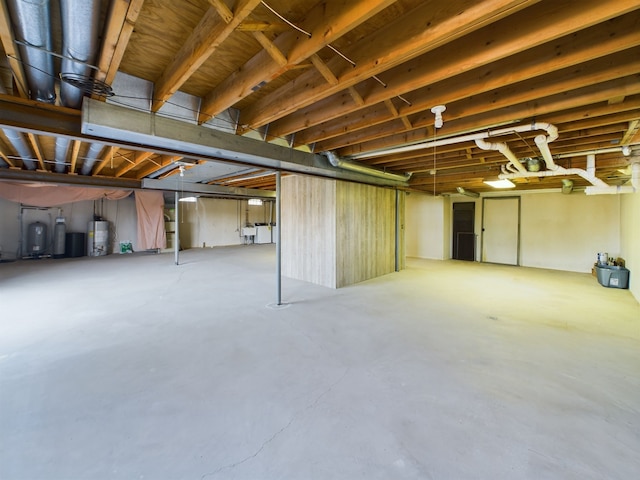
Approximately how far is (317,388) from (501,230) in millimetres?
8344

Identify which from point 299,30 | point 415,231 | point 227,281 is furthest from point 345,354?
point 415,231

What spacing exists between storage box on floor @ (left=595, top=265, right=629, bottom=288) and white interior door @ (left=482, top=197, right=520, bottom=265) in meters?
2.44

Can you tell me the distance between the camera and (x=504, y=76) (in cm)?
204

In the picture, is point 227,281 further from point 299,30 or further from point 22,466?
point 299,30

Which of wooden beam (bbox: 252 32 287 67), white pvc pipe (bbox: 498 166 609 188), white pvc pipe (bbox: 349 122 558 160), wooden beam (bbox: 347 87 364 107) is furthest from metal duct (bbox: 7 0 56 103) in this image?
white pvc pipe (bbox: 498 166 609 188)

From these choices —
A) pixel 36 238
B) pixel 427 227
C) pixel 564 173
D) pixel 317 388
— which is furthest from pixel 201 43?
pixel 36 238

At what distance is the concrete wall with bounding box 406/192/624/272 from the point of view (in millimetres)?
6680

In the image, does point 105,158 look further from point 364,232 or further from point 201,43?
point 364,232

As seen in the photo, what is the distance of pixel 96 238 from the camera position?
353 inches

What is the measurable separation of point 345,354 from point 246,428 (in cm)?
118

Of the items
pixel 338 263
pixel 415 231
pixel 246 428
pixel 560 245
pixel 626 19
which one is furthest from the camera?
pixel 415 231

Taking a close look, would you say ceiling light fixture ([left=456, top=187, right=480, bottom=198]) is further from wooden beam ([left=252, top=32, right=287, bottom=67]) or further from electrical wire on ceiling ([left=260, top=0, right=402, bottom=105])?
wooden beam ([left=252, top=32, right=287, bottom=67])

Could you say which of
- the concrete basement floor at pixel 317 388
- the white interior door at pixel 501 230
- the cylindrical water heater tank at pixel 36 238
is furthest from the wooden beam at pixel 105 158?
the white interior door at pixel 501 230

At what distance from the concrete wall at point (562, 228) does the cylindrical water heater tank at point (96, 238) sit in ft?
35.9
